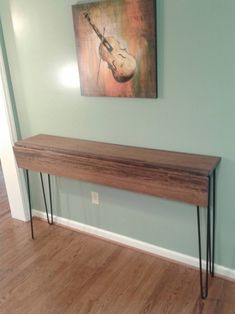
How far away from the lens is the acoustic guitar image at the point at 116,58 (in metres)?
1.89

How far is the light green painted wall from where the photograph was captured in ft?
5.41

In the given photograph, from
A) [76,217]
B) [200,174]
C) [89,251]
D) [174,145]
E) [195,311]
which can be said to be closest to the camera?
[200,174]

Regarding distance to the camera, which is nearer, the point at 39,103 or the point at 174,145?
the point at 174,145

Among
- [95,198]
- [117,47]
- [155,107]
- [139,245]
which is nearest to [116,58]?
[117,47]

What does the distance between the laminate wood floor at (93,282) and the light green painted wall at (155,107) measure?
180mm

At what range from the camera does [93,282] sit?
6.68ft

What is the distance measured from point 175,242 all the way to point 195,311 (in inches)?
19.3

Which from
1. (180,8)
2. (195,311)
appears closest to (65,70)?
(180,8)

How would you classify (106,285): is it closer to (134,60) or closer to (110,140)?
(110,140)

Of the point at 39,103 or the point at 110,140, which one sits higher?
the point at 39,103

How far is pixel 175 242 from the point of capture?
7.06 feet

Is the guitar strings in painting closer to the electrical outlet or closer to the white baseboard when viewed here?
the electrical outlet

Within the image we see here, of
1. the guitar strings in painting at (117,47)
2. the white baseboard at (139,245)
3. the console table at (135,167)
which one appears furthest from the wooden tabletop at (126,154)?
the white baseboard at (139,245)

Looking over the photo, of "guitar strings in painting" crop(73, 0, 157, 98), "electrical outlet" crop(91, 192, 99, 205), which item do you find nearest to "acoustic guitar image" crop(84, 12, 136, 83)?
"guitar strings in painting" crop(73, 0, 157, 98)
